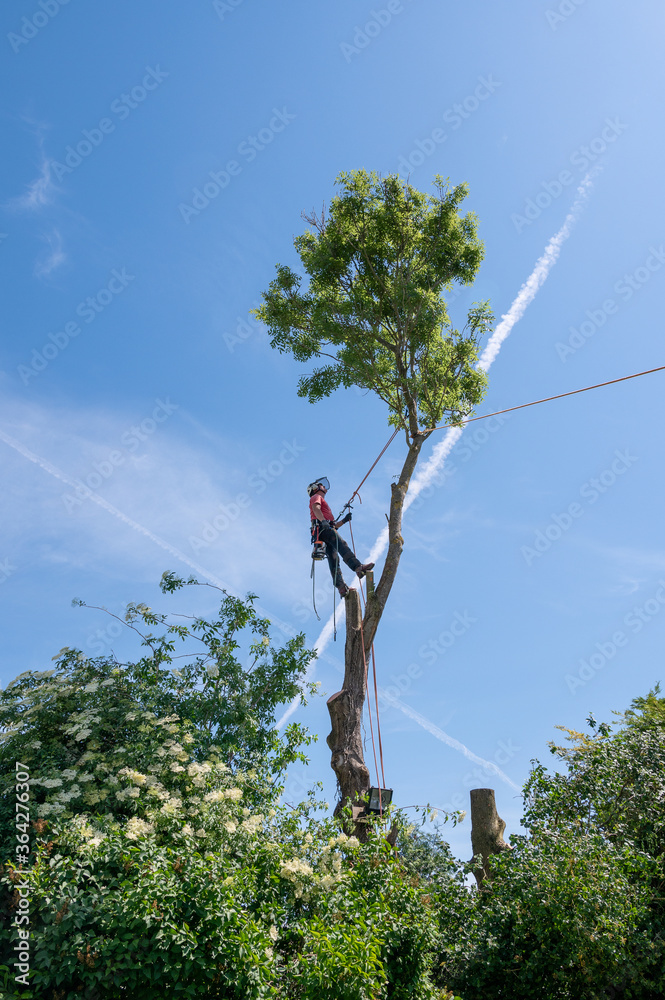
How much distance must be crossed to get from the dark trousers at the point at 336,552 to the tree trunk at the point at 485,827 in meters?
3.19

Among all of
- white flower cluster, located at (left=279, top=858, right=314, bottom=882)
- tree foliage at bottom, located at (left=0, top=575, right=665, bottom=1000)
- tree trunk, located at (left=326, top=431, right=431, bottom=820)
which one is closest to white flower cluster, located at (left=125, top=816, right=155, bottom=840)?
tree foliage at bottom, located at (left=0, top=575, right=665, bottom=1000)

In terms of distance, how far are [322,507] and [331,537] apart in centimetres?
50

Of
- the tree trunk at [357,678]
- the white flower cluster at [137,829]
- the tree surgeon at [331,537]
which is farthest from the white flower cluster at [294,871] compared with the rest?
the tree surgeon at [331,537]

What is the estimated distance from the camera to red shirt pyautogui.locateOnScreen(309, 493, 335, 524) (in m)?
9.31

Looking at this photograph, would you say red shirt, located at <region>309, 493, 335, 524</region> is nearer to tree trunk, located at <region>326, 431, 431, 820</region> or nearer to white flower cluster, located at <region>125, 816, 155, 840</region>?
tree trunk, located at <region>326, 431, 431, 820</region>

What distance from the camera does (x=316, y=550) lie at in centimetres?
919

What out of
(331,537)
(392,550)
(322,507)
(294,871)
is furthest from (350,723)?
(322,507)

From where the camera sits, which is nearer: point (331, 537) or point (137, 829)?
point (137, 829)

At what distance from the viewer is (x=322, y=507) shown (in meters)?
9.34

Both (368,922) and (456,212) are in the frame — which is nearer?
(368,922)

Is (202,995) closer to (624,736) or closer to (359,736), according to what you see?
(359,736)

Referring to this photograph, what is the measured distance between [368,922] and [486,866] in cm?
351

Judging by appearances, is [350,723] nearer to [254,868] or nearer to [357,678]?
[357,678]

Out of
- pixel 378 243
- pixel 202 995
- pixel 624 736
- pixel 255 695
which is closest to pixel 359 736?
pixel 255 695
